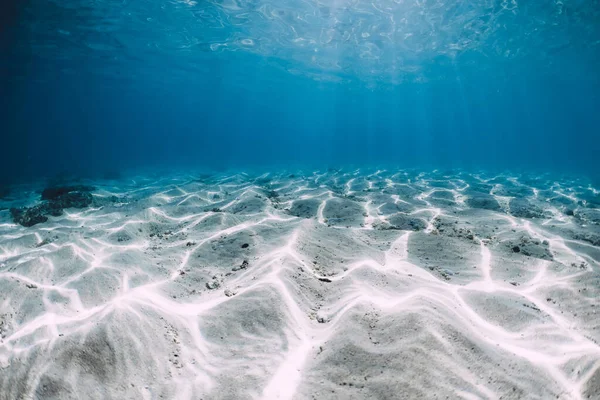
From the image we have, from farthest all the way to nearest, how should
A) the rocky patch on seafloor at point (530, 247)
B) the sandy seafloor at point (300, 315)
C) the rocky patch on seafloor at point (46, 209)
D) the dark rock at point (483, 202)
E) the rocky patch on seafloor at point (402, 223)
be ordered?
the dark rock at point (483, 202)
the rocky patch on seafloor at point (46, 209)
the rocky patch on seafloor at point (402, 223)
the rocky patch on seafloor at point (530, 247)
the sandy seafloor at point (300, 315)

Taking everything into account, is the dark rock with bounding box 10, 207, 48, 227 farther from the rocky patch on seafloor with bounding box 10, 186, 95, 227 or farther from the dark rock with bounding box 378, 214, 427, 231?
the dark rock with bounding box 378, 214, 427, 231

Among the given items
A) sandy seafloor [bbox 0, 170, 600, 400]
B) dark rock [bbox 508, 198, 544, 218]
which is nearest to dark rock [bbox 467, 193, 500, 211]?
dark rock [bbox 508, 198, 544, 218]

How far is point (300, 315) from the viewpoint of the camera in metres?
2.94

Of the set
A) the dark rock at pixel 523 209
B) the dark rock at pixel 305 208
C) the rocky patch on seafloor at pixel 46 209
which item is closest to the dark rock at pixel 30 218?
the rocky patch on seafloor at pixel 46 209

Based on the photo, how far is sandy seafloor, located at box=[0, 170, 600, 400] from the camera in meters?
2.11

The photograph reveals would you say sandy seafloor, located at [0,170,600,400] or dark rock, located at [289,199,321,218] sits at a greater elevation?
sandy seafloor, located at [0,170,600,400]

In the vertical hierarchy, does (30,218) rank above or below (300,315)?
below

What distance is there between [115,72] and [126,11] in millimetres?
25415

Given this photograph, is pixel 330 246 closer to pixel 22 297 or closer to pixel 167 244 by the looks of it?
pixel 167 244

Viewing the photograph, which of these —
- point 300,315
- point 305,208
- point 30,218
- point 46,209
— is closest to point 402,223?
point 305,208

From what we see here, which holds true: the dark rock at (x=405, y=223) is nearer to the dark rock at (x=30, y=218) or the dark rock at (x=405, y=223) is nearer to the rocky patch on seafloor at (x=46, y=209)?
the dark rock at (x=30, y=218)

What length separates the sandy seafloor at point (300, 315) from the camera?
2.11m

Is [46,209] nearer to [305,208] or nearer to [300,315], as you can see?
[305,208]

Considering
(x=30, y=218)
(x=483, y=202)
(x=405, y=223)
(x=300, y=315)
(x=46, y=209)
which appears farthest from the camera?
(x=483, y=202)
